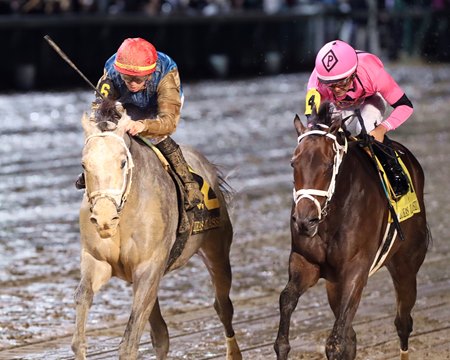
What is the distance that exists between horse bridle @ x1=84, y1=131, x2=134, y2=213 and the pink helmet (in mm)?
1466

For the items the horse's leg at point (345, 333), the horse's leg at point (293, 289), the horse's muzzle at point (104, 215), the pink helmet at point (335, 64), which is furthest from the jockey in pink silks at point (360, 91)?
the horse's muzzle at point (104, 215)

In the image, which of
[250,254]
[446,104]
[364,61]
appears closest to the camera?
[364,61]

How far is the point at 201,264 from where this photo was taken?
1106 centimetres

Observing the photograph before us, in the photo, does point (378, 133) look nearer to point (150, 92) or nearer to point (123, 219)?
point (150, 92)

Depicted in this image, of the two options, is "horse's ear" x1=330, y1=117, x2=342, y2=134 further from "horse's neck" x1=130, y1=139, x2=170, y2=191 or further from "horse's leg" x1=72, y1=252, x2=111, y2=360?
"horse's leg" x1=72, y1=252, x2=111, y2=360

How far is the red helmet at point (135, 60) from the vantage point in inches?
276

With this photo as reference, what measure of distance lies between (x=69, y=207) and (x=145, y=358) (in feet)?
19.1

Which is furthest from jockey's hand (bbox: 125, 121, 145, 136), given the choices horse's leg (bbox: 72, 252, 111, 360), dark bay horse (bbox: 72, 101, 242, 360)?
horse's leg (bbox: 72, 252, 111, 360)

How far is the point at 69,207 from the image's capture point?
13.6 m

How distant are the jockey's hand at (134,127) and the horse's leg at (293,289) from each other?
3.88ft

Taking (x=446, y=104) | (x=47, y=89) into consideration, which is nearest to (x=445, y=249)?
(x=446, y=104)

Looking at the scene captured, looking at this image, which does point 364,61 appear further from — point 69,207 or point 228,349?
point 69,207

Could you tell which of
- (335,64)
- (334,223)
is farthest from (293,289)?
(335,64)

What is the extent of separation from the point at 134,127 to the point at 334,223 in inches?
51.5
